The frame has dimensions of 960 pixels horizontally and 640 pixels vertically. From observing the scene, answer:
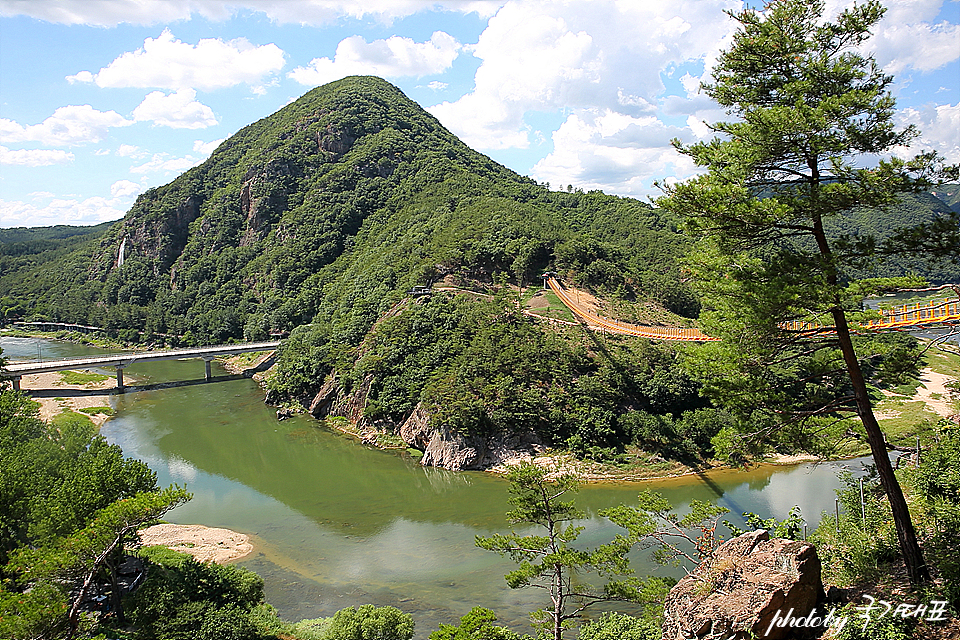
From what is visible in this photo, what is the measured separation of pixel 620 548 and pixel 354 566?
1490cm

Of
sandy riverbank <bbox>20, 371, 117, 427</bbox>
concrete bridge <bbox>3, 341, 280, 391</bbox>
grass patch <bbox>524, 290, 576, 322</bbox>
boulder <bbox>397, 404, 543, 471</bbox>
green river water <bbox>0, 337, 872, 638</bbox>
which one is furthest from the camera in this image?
concrete bridge <bbox>3, 341, 280, 391</bbox>

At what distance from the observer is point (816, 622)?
8688mm

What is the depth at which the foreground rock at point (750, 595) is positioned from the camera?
8477 mm

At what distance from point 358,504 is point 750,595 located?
26.3 m

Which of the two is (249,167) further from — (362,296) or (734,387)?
(734,387)

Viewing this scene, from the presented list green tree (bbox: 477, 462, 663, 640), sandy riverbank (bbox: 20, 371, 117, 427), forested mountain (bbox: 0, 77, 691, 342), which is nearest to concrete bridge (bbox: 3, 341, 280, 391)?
sandy riverbank (bbox: 20, 371, 117, 427)

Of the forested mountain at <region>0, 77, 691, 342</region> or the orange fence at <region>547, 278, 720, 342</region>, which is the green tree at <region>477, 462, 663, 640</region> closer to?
the orange fence at <region>547, 278, 720, 342</region>

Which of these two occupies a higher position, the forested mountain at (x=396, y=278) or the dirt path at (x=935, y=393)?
the forested mountain at (x=396, y=278)

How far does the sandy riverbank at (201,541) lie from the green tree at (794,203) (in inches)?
922

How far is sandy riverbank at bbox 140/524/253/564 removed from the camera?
26062mm

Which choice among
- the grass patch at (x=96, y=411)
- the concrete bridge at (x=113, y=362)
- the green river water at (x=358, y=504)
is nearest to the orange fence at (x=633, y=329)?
the green river water at (x=358, y=504)

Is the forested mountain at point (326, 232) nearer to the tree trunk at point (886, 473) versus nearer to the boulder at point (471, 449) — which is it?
the boulder at point (471, 449)

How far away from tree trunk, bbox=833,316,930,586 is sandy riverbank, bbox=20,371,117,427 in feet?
172

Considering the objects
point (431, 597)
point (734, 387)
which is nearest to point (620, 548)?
point (734, 387)
